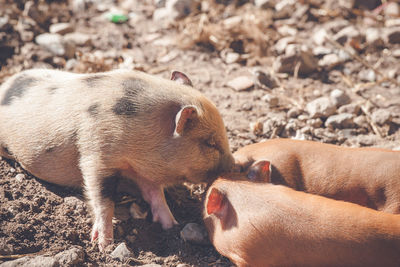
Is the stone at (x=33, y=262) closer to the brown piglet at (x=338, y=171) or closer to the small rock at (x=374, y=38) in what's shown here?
the brown piglet at (x=338, y=171)

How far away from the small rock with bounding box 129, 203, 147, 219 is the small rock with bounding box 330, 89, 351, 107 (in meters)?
2.56

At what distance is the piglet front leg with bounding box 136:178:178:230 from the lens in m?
3.90

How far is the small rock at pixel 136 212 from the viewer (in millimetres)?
3990

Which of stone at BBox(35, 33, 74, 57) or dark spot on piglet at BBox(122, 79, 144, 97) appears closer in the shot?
dark spot on piglet at BBox(122, 79, 144, 97)

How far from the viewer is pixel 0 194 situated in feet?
12.3

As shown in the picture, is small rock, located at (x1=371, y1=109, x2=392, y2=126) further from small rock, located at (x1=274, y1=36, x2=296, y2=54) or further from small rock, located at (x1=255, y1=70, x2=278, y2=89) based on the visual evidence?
small rock, located at (x1=274, y1=36, x2=296, y2=54)

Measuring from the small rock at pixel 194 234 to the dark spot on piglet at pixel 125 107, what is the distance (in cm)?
106

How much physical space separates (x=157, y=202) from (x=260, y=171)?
0.97 metres

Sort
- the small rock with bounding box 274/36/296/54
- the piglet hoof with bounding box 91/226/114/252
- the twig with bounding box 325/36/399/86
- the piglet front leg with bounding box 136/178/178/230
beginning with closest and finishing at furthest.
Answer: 1. the piglet hoof with bounding box 91/226/114/252
2. the piglet front leg with bounding box 136/178/178/230
3. the twig with bounding box 325/36/399/86
4. the small rock with bounding box 274/36/296/54

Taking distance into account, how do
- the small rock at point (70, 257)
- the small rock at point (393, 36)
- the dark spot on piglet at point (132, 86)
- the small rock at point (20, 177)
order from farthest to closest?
the small rock at point (393, 36)
the small rock at point (20, 177)
the dark spot on piglet at point (132, 86)
the small rock at point (70, 257)

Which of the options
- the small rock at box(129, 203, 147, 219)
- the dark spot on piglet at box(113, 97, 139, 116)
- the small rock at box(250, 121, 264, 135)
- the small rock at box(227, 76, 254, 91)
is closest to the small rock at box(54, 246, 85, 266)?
the small rock at box(129, 203, 147, 219)

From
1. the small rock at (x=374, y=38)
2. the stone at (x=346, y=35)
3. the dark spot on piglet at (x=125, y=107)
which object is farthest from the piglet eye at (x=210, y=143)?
the small rock at (x=374, y=38)

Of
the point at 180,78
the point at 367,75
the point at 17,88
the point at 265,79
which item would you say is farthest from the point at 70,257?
the point at 367,75

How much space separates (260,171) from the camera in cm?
367
